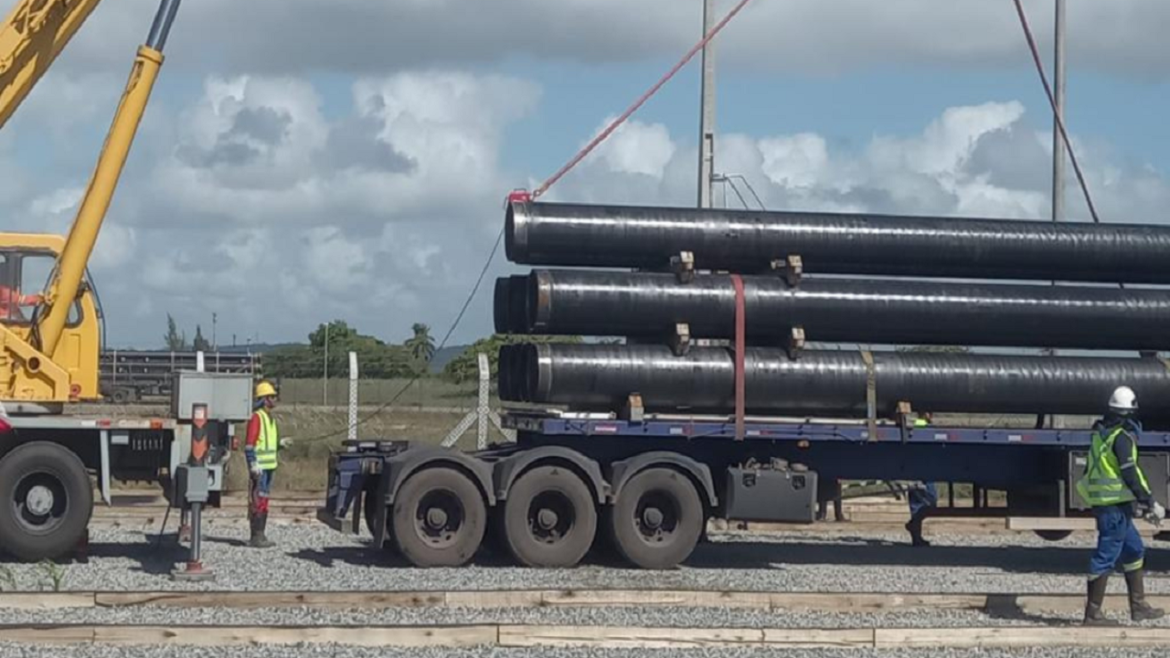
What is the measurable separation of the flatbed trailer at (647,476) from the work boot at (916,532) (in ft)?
3.48

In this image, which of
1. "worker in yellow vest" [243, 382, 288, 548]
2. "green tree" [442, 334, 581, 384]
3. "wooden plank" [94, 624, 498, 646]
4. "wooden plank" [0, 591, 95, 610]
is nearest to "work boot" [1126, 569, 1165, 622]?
"wooden plank" [94, 624, 498, 646]

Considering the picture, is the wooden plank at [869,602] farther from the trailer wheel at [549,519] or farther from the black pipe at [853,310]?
the black pipe at [853,310]

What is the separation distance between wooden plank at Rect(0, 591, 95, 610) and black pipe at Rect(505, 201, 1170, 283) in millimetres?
5909

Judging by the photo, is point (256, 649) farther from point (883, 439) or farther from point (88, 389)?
point (883, 439)

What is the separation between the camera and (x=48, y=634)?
35.4 ft

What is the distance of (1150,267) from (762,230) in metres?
4.17

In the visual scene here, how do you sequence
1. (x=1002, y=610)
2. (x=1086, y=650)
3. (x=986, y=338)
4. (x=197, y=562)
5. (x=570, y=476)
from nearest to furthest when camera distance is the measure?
(x=1086, y=650) < (x=1002, y=610) < (x=197, y=562) < (x=570, y=476) < (x=986, y=338)

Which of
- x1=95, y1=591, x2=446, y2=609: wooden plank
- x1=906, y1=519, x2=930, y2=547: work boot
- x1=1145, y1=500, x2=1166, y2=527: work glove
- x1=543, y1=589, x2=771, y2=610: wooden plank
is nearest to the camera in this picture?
x1=95, y1=591, x2=446, y2=609: wooden plank

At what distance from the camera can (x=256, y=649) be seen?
10.8 meters

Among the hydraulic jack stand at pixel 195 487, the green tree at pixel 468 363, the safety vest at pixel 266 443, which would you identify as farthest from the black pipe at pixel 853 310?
the green tree at pixel 468 363

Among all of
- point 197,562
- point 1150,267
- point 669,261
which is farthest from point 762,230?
point 197,562

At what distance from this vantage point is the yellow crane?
16234mm

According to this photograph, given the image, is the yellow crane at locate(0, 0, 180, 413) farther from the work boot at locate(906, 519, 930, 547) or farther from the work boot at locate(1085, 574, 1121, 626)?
the work boot at locate(1085, 574, 1121, 626)

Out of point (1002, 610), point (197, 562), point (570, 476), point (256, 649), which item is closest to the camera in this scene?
point (256, 649)
